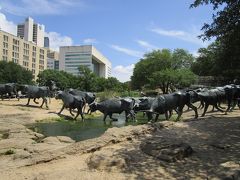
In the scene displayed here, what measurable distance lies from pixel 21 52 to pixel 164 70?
9766 centimetres

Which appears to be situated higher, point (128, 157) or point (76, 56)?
point (76, 56)

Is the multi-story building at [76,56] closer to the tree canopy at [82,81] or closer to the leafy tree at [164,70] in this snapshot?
the tree canopy at [82,81]

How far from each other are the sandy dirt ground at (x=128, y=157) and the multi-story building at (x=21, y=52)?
14220 cm

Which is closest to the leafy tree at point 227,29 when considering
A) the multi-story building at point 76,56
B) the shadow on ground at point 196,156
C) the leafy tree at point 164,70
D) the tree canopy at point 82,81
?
the shadow on ground at point 196,156

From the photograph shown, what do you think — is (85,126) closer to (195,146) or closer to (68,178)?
(195,146)

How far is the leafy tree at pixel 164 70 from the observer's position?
266 ft

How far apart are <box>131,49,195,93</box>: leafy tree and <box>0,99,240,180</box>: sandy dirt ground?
65.3 m

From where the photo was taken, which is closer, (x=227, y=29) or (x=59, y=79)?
(x=227, y=29)

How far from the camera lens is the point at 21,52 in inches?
6516

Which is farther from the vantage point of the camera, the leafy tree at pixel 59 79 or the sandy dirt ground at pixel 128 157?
the leafy tree at pixel 59 79

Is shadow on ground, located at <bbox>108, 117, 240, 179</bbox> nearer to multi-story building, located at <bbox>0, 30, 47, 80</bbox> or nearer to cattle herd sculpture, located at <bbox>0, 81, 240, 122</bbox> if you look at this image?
cattle herd sculpture, located at <bbox>0, 81, 240, 122</bbox>

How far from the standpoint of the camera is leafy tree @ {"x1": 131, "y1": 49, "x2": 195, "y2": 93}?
81.1m

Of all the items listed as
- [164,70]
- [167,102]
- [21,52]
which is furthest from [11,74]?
[167,102]

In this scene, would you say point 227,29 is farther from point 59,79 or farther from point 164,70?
point 59,79
